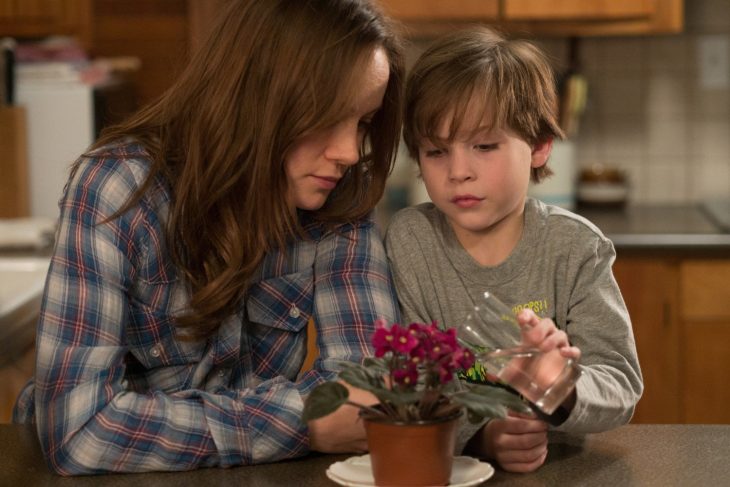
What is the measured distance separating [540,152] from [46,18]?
262 centimetres

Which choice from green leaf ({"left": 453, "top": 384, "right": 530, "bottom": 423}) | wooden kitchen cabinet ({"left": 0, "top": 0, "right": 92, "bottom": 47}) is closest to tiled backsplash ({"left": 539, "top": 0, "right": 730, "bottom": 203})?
wooden kitchen cabinet ({"left": 0, "top": 0, "right": 92, "bottom": 47})

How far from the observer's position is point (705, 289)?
2.90 meters

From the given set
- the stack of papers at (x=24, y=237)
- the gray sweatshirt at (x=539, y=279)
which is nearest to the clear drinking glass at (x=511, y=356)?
the gray sweatshirt at (x=539, y=279)

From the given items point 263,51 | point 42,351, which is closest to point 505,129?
point 263,51

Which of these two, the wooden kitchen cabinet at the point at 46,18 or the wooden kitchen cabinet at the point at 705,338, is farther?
the wooden kitchen cabinet at the point at 46,18

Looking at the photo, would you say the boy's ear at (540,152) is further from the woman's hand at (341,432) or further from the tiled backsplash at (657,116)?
the tiled backsplash at (657,116)

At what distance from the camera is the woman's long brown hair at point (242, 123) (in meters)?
1.33

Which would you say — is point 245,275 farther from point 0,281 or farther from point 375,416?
point 0,281

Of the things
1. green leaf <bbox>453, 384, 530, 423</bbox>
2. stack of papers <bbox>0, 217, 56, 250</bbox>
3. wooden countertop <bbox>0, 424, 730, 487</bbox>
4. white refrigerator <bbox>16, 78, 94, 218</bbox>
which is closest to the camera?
green leaf <bbox>453, 384, 530, 423</bbox>

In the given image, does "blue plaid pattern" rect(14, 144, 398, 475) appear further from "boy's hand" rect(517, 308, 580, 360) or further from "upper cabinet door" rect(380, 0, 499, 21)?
"upper cabinet door" rect(380, 0, 499, 21)

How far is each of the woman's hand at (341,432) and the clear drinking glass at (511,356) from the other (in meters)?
0.18

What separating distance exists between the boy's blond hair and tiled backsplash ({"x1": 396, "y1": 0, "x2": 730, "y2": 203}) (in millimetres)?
1971

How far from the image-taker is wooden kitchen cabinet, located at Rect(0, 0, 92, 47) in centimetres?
374

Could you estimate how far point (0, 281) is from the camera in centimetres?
257
